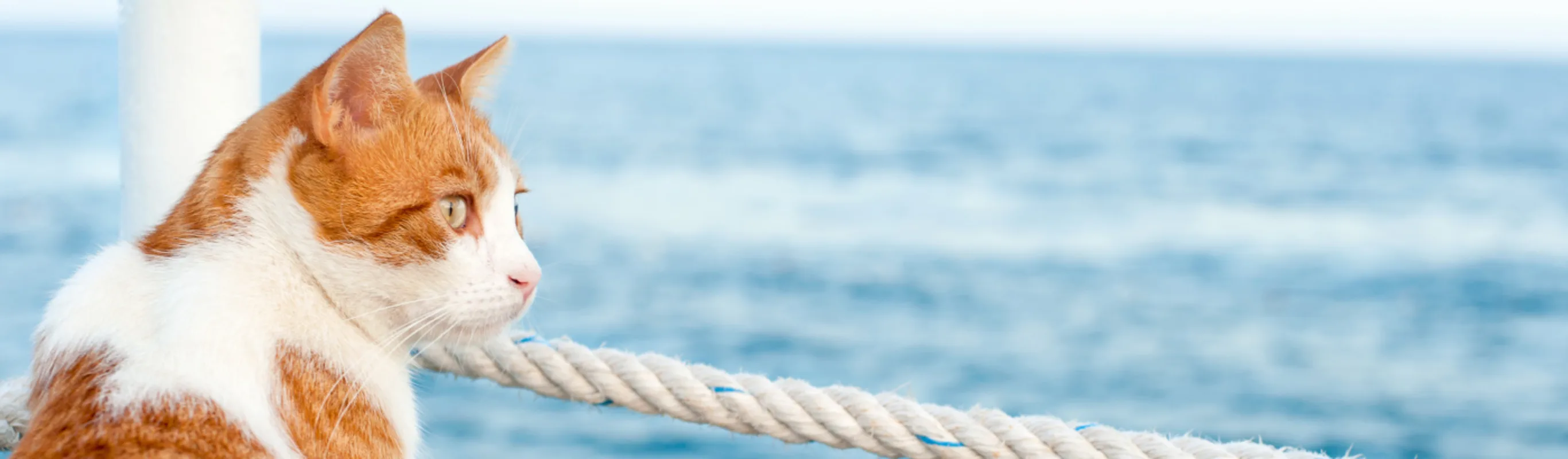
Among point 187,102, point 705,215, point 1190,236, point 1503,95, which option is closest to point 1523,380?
point 1190,236

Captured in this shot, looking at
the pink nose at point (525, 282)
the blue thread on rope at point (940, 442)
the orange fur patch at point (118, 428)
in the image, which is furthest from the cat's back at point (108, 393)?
the blue thread on rope at point (940, 442)

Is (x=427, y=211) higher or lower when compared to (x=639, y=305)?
lower

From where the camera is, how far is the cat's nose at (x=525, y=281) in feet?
4.64

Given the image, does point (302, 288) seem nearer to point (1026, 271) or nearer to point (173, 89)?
point (173, 89)

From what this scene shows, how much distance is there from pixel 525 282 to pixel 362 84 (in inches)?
11.3

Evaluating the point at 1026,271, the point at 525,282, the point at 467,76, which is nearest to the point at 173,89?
the point at 467,76

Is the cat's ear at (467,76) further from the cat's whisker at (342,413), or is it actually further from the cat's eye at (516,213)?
the cat's whisker at (342,413)

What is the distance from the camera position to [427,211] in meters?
1.34

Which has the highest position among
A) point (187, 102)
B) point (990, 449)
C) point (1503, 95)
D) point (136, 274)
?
point (1503, 95)

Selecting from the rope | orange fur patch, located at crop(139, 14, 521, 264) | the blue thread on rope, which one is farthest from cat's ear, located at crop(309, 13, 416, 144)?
the blue thread on rope

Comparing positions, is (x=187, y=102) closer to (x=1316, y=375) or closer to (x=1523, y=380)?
(x=1316, y=375)

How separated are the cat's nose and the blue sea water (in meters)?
0.22

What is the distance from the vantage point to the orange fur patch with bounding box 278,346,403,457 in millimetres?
1225

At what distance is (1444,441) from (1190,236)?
701cm
